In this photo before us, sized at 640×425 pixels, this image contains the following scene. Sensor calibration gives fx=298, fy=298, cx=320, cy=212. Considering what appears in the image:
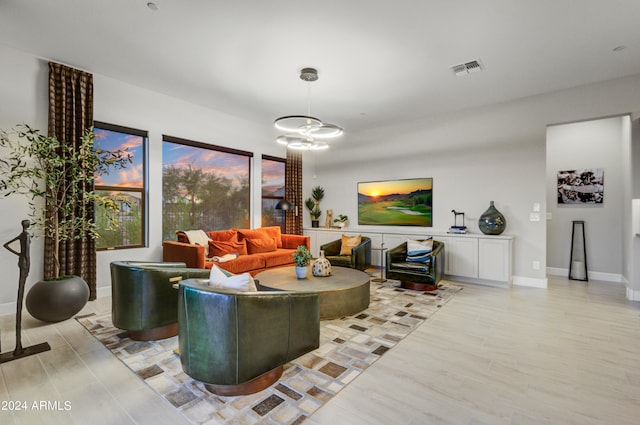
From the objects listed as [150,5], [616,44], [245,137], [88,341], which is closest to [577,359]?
[616,44]

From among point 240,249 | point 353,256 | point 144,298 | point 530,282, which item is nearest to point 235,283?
point 144,298

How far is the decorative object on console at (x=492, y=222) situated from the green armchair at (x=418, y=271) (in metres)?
0.81

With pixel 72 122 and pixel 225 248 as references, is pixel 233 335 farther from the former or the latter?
pixel 72 122

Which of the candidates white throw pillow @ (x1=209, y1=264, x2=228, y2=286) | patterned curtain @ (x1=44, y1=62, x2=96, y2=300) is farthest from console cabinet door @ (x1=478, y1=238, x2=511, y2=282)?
patterned curtain @ (x1=44, y1=62, x2=96, y2=300)

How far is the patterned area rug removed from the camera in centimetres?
186

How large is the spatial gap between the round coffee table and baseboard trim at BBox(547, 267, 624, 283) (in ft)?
14.6

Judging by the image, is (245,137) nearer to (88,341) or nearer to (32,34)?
(32,34)

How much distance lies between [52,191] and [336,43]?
369 centimetres

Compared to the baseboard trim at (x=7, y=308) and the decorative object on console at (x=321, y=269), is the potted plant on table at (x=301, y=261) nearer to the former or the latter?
the decorative object on console at (x=321, y=269)

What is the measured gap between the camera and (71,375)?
2262 millimetres

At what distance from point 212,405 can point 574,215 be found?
6.78 meters

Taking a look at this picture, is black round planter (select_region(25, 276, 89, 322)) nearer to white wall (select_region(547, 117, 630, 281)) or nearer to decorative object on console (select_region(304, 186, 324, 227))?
decorative object on console (select_region(304, 186, 324, 227))

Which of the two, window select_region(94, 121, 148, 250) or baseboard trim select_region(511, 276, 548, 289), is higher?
window select_region(94, 121, 148, 250)

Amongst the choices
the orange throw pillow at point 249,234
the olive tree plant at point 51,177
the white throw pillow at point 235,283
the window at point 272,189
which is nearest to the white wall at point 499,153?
the window at point 272,189
